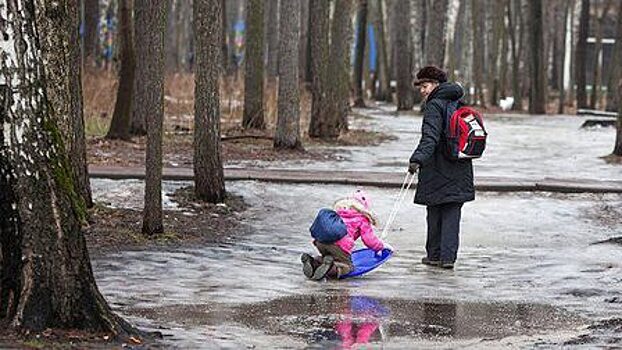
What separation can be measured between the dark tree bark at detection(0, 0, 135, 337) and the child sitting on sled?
3.76m

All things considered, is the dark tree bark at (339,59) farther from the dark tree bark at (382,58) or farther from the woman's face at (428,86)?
the dark tree bark at (382,58)

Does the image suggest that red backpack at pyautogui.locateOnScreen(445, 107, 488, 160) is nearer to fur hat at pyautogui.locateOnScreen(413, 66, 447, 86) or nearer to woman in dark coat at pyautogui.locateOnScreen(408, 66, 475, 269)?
woman in dark coat at pyautogui.locateOnScreen(408, 66, 475, 269)

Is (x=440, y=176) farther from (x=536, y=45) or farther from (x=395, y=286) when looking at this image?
(x=536, y=45)

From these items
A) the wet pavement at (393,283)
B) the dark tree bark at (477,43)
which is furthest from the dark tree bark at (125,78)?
the dark tree bark at (477,43)

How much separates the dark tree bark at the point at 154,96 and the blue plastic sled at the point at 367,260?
2.32m

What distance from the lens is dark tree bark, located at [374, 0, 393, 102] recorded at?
4972 cm

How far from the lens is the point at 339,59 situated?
83.2 ft

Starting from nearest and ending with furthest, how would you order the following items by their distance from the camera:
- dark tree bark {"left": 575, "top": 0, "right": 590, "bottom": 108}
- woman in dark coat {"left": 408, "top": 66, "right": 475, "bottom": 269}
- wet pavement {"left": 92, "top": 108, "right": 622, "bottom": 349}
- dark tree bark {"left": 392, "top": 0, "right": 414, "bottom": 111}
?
wet pavement {"left": 92, "top": 108, "right": 622, "bottom": 349}, woman in dark coat {"left": 408, "top": 66, "right": 475, "bottom": 269}, dark tree bark {"left": 392, "top": 0, "right": 414, "bottom": 111}, dark tree bark {"left": 575, "top": 0, "right": 590, "bottom": 108}

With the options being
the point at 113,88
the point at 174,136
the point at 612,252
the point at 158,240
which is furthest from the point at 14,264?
the point at 113,88

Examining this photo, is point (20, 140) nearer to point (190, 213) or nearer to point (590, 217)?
point (190, 213)

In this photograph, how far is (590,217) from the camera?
49.3ft

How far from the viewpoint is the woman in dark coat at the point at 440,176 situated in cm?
1162

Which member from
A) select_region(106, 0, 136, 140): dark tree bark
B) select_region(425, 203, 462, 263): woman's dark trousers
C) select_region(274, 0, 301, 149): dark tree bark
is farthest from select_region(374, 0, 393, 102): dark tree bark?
select_region(425, 203, 462, 263): woman's dark trousers

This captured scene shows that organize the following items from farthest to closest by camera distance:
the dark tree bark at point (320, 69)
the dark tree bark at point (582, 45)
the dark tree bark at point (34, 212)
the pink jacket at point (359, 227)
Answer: the dark tree bark at point (582, 45) → the dark tree bark at point (320, 69) → the pink jacket at point (359, 227) → the dark tree bark at point (34, 212)
